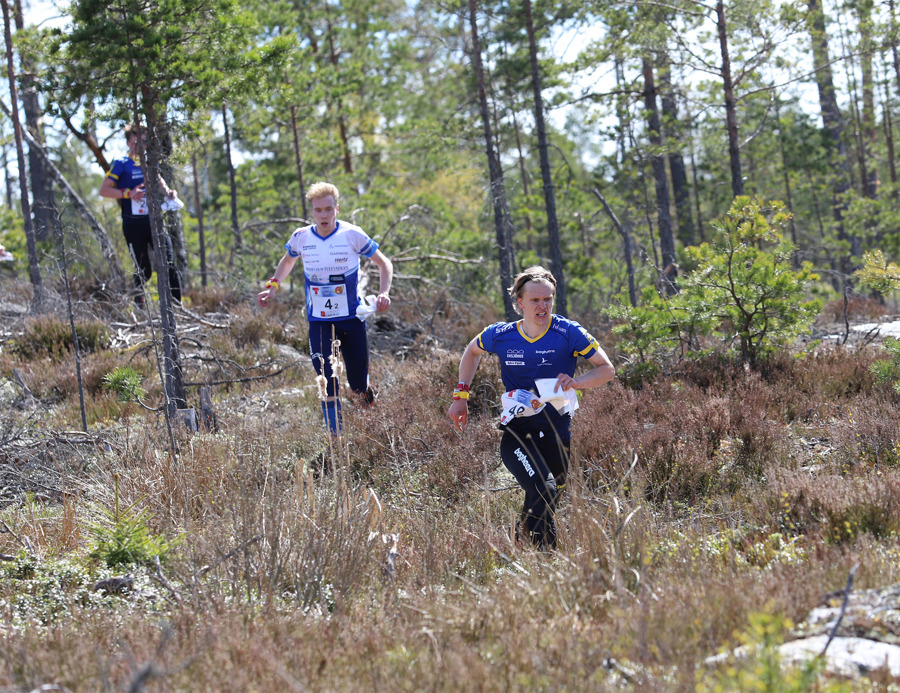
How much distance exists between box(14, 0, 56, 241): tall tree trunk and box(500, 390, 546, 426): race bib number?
13.5 ft

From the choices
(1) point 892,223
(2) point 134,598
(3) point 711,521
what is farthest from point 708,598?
(1) point 892,223

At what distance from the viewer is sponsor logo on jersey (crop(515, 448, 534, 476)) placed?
4.42 m

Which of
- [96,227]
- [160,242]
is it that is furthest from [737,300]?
[96,227]

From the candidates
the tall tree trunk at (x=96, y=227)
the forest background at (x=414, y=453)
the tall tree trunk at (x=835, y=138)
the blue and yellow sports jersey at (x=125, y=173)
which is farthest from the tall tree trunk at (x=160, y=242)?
the tall tree trunk at (x=835, y=138)

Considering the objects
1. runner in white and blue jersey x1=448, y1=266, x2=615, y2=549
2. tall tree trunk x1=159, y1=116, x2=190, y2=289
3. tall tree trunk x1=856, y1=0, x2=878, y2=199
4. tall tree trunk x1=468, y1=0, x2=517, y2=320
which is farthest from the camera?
tall tree trunk x1=856, y1=0, x2=878, y2=199

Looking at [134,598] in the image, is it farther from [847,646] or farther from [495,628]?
[847,646]

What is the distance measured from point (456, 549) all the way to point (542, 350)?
3.92 ft

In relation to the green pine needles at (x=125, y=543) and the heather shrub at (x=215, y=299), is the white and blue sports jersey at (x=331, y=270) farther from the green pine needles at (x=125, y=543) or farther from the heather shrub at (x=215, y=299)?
the heather shrub at (x=215, y=299)

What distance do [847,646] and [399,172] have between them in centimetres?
2176

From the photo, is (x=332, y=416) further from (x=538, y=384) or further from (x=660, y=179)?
(x=660, y=179)

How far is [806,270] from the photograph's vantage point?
23.6 feet

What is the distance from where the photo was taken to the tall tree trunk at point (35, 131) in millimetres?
8016

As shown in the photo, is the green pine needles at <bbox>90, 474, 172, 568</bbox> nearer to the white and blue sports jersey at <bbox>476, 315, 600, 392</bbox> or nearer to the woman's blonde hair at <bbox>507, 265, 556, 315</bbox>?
the white and blue sports jersey at <bbox>476, 315, 600, 392</bbox>

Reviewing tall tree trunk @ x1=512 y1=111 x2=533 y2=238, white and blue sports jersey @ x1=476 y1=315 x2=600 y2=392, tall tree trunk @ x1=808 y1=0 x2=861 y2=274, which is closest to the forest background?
white and blue sports jersey @ x1=476 y1=315 x2=600 y2=392
